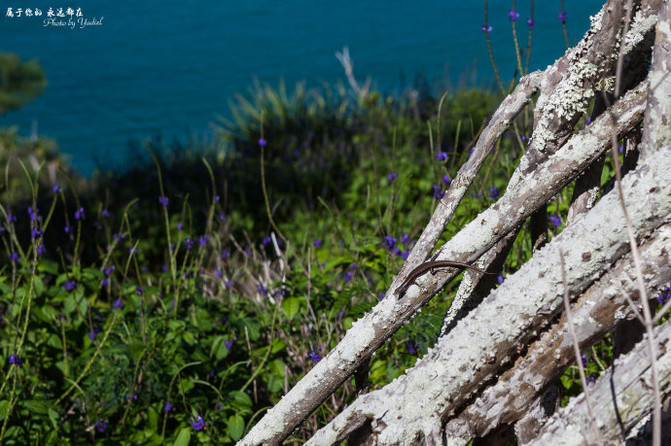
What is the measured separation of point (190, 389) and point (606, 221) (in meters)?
1.89

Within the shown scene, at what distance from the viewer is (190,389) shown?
2842mm

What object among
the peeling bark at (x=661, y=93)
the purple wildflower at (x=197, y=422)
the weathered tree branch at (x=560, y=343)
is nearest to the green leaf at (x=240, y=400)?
the purple wildflower at (x=197, y=422)

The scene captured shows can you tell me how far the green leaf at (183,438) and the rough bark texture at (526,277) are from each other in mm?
816

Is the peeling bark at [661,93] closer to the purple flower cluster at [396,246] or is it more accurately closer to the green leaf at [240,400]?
the purple flower cluster at [396,246]

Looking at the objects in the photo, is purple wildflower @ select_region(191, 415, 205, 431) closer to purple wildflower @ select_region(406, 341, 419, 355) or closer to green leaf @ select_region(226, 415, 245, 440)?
green leaf @ select_region(226, 415, 245, 440)

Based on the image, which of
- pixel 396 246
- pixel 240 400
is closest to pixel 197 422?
pixel 240 400

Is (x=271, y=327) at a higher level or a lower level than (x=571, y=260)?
lower

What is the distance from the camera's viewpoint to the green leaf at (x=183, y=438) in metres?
2.55

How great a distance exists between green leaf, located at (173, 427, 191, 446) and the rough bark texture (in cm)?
82

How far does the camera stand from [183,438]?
2.55 meters

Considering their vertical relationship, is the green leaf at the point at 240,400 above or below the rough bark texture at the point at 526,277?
below

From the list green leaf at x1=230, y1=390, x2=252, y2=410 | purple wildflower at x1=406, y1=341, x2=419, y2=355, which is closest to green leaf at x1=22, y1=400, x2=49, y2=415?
green leaf at x1=230, y1=390, x2=252, y2=410

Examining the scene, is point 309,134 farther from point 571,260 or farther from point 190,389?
point 571,260

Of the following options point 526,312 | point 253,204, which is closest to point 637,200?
point 526,312
